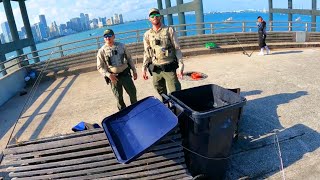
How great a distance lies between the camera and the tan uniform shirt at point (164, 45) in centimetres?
501

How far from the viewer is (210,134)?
357cm

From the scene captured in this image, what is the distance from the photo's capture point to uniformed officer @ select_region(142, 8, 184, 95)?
4996mm

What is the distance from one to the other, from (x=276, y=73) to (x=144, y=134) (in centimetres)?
701

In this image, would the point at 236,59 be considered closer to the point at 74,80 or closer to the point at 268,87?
the point at 268,87

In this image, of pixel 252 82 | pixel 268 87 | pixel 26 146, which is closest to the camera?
pixel 26 146

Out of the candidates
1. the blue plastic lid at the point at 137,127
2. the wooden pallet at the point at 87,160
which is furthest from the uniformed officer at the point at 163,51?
the wooden pallet at the point at 87,160

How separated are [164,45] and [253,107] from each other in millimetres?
2724

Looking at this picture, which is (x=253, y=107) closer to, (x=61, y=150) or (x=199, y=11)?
(x=61, y=150)

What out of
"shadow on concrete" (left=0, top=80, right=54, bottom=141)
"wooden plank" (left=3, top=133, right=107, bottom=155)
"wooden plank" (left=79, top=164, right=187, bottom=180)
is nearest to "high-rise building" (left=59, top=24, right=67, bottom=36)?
"shadow on concrete" (left=0, top=80, right=54, bottom=141)

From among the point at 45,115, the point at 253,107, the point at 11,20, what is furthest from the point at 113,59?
the point at 11,20

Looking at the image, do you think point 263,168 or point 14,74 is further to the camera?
Result: point 14,74

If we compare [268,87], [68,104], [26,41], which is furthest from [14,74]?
[268,87]

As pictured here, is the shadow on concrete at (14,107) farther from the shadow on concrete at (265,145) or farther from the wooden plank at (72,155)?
the shadow on concrete at (265,145)

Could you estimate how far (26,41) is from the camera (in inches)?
672
